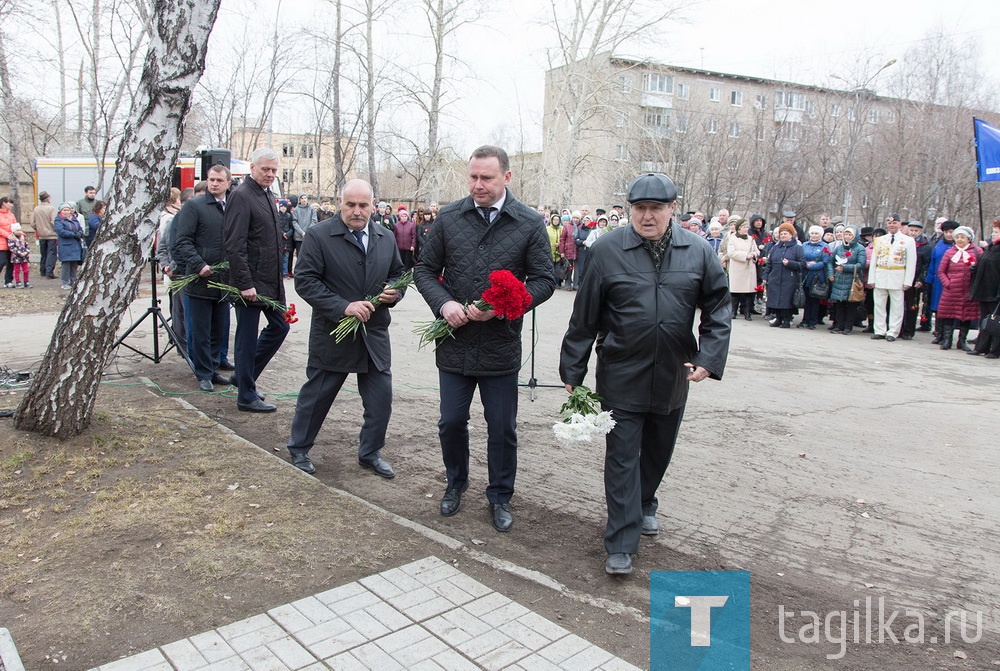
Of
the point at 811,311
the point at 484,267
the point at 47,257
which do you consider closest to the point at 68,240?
the point at 47,257

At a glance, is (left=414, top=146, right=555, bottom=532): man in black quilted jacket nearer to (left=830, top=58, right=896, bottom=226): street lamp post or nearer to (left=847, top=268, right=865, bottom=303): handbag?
(left=847, top=268, right=865, bottom=303): handbag

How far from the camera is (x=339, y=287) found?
512cm

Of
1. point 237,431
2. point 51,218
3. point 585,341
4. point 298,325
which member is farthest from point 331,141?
point 585,341

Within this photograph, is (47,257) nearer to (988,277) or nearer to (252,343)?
(252,343)

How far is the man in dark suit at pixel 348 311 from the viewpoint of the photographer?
16.5 feet

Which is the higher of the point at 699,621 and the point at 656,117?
the point at 656,117

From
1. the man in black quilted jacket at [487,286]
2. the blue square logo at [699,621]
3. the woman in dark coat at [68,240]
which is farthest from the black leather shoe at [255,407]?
the woman in dark coat at [68,240]

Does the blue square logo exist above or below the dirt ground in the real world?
below

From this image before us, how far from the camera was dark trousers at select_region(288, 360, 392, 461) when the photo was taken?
17.0ft

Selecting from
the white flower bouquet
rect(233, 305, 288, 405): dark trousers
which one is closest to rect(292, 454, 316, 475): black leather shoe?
rect(233, 305, 288, 405): dark trousers

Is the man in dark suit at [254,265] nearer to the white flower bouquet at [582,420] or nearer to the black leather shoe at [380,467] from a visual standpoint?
the black leather shoe at [380,467]

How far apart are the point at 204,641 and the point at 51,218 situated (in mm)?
17400

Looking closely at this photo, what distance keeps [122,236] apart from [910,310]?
12.3 meters

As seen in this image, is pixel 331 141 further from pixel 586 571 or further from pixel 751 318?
pixel 586 571
